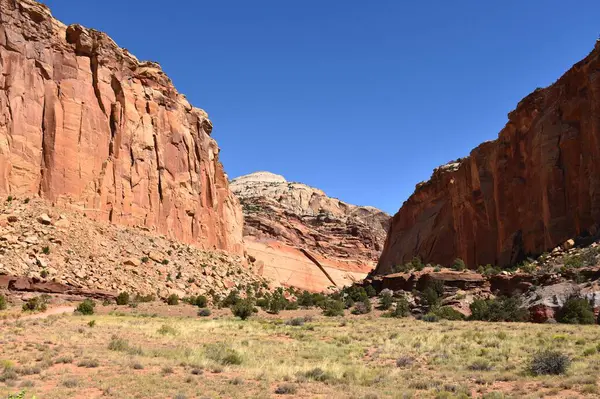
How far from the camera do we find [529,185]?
4150 cm

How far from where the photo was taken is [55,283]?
3061cm

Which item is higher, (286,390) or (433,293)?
(433,293)

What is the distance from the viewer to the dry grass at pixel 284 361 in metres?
11.9

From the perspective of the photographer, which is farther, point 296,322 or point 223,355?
point 296,322

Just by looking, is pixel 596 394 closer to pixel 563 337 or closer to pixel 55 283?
pixel 563 337

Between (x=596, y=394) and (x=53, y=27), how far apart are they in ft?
132

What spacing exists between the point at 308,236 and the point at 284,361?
7266cm

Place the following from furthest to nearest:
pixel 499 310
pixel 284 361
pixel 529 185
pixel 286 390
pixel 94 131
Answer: pixel 529 185 < pixel 94 131 < pixel 499 310 < pixel 284 361 < pixel 286 390

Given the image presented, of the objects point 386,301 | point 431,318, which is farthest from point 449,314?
point 386,301

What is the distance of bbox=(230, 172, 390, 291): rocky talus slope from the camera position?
242ft

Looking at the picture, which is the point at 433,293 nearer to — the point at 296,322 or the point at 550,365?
the point at 296,322

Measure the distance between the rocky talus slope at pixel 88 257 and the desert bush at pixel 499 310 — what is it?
20.4m

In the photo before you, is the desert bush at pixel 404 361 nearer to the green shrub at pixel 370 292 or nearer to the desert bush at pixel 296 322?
the desert bush at pixel 296 322

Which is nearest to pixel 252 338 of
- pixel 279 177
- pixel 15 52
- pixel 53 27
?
pixel 15 52
